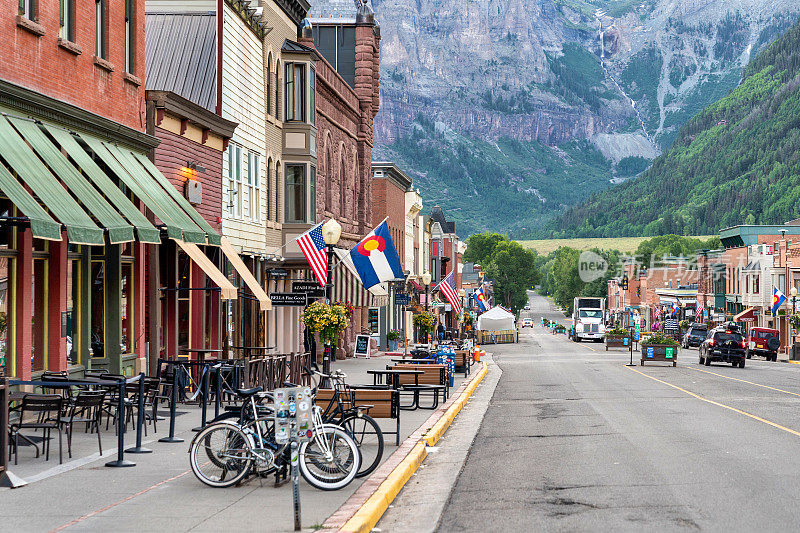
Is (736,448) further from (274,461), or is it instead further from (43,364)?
(43,364)

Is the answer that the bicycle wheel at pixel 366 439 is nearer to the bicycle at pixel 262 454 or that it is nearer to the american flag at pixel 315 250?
Result: the bicycle at pixel 262 454

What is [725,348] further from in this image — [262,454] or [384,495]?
[262,454]

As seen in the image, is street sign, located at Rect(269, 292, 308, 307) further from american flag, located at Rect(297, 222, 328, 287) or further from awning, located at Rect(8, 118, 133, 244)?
awning, located at Rect(8, 118, 133, 244)

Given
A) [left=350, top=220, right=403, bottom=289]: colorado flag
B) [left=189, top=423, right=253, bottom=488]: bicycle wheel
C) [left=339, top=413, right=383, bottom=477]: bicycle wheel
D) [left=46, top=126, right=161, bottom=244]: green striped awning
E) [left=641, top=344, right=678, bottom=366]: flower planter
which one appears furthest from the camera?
[left=641, top=344, right=678, bottom=366]: flower planter

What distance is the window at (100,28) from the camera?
20.0 m

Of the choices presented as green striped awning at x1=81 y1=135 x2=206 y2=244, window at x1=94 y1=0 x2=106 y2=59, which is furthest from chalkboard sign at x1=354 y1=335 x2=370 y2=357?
window at x1=94 y1=0 x2=106 y2=59

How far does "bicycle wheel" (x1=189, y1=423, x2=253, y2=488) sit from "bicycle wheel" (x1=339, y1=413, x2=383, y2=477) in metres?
1.30

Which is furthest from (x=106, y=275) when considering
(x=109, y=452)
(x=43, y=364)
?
(x=109, y=452)

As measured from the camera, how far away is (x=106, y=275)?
20266 millimetres

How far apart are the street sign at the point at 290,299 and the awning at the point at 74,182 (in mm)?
7138

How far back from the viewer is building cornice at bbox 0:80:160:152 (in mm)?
15898

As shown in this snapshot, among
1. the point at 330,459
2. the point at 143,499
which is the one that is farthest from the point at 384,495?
the point at 143,499

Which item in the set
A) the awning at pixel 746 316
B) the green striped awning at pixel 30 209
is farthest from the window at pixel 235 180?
the awning at pixel 746 316

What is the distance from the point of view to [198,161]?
26.1 metres
